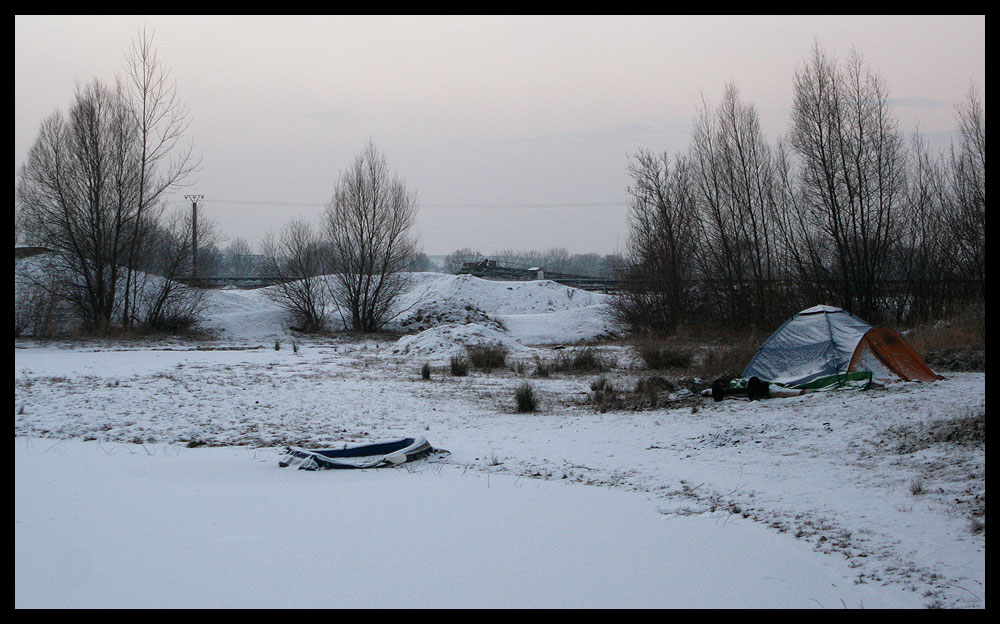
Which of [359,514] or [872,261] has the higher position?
[872,261]

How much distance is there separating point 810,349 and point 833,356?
494 millimetres

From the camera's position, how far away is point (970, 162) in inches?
899

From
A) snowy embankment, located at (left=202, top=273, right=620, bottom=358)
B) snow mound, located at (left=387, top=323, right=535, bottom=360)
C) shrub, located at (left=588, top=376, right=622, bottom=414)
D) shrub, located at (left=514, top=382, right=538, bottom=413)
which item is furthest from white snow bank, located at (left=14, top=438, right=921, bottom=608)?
snowy embankment, located at (left=202, top=273, right=620, bottom=358)

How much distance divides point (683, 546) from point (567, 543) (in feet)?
2.42

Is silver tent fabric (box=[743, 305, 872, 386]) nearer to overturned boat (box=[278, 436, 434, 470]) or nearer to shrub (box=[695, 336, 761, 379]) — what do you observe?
shrub (box=[695, 336, 761, 379])

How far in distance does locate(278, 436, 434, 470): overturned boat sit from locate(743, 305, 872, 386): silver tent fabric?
23.7ft

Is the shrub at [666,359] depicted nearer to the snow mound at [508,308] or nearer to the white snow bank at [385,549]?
the white snow bank at [385,549]

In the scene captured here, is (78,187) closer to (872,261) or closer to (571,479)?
(571,479)

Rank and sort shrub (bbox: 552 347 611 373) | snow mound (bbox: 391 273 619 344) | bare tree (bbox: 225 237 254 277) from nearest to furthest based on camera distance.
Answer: shrub (bbox: 552 347 611 373) < snow mound (bbox: 391 273 619 344) < bare tree (bbox: 225 237 254 277)

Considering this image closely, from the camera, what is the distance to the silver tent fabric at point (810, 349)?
1123cm

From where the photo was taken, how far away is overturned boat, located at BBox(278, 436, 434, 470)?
6555 millimetres

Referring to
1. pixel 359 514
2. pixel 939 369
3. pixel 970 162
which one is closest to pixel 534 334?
pixel 970 162

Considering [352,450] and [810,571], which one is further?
[352,450]
